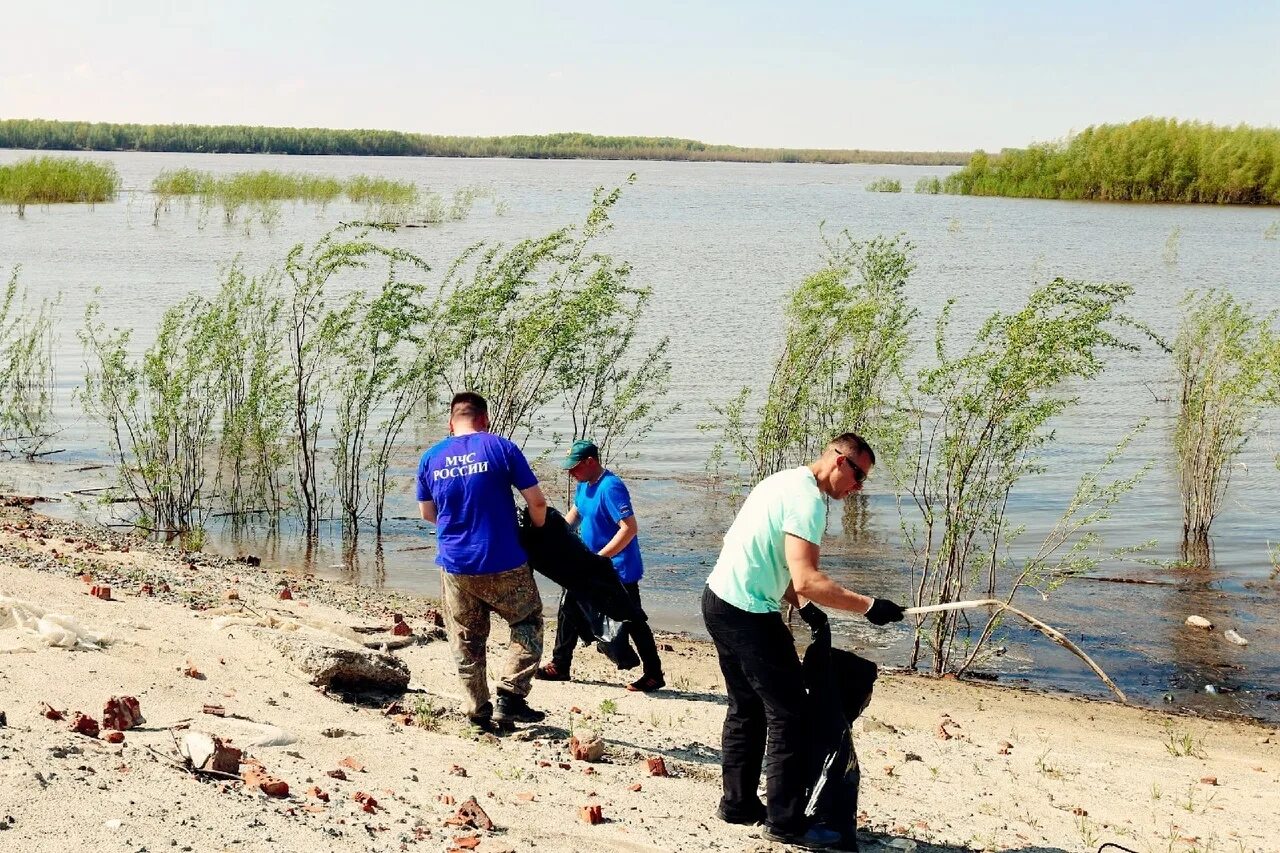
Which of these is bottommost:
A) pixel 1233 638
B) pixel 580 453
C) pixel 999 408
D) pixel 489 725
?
pixel 1233 638

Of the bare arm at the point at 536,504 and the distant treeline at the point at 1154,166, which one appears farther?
the distant treeline at the point at 1154,166

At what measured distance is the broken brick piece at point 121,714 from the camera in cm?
607

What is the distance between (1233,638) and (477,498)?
849 centimetres

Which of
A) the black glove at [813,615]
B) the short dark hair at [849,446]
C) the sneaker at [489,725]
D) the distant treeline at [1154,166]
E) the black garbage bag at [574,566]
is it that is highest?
the distant treeline at [1154,166]

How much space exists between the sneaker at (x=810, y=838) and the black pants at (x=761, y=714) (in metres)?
0.03

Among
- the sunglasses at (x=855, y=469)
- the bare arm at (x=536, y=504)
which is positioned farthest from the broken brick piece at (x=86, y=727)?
the sunglasses at (x=855, y=469)

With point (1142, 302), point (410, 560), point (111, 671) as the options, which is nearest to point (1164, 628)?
point (410, 560)

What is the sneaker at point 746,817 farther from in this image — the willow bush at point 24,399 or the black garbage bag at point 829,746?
the willow bush at point 24,399

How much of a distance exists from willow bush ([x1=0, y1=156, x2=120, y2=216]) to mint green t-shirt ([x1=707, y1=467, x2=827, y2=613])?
179ft

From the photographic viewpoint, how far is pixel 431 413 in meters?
20.6

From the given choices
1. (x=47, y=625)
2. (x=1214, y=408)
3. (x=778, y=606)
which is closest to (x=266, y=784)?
(x=778, y=606)

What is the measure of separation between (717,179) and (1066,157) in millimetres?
41168

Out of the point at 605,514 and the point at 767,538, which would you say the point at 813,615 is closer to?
the point at 767,538

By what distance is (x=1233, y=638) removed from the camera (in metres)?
12.3
